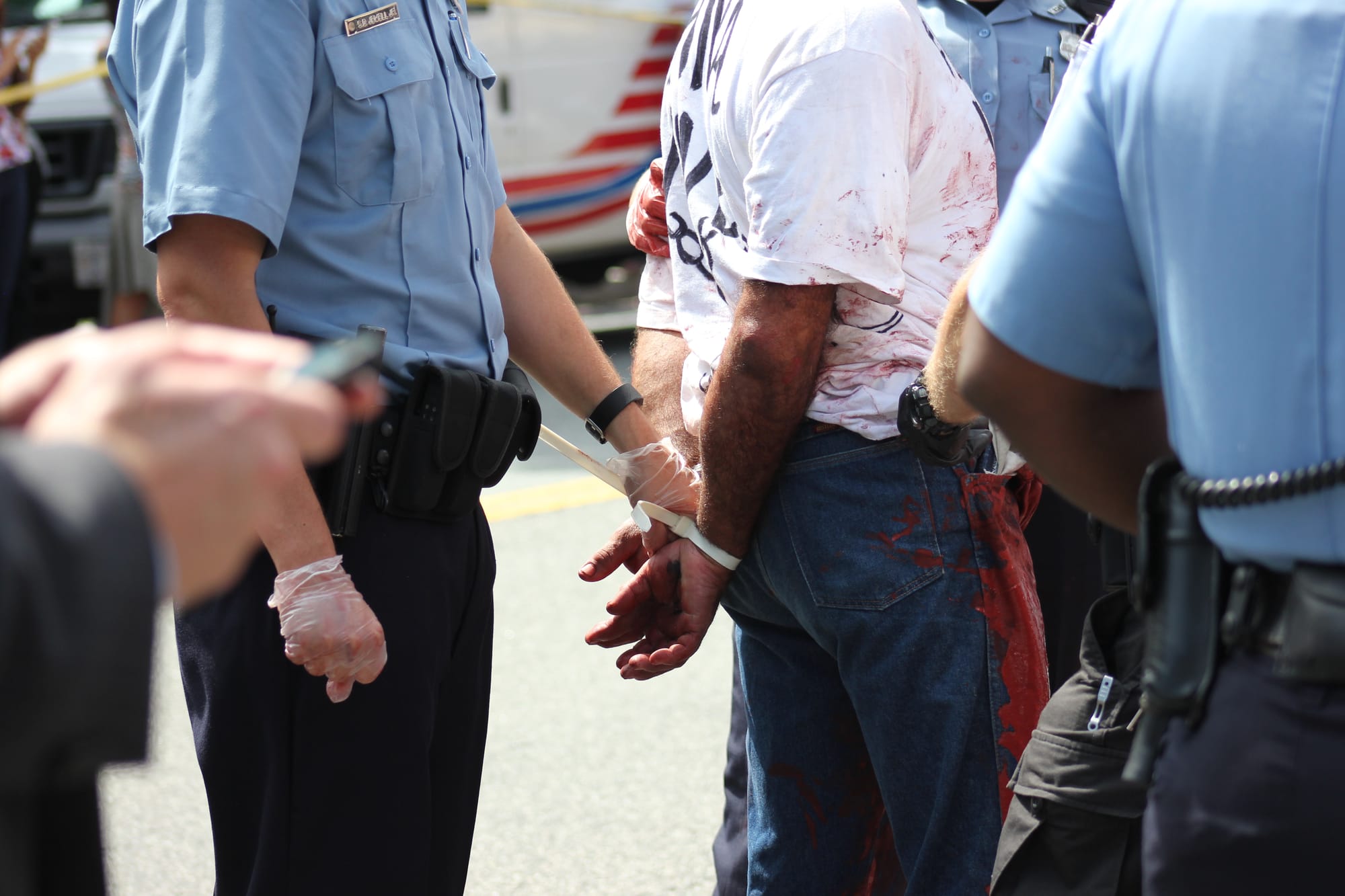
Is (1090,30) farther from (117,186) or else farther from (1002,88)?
(117,186)

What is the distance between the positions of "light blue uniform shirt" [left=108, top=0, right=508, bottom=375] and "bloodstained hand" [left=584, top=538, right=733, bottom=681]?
39 cm

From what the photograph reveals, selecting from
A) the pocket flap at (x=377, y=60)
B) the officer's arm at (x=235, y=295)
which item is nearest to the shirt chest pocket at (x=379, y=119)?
the pocket flap at (x=377, y=60)

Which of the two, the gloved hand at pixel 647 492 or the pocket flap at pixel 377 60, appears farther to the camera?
the gloved hand at pixel 647 492

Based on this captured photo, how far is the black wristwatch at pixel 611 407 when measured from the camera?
2.35 metres

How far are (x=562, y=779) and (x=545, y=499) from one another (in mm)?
2206

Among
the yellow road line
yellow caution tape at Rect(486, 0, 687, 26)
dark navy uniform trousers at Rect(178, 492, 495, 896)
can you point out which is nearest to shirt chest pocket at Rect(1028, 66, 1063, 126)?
dark navy uniform trousers at Rect(178, 492, 495, 896)

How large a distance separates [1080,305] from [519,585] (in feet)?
11.8

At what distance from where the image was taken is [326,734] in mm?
1855

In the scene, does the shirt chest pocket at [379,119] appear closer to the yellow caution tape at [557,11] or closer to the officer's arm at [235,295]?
the officer's arm at [235,295]

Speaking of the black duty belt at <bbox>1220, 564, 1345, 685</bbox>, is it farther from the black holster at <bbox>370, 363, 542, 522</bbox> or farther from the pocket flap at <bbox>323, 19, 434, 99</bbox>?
the pocket flap at <bbox>323, 19, 434, 99</bbox>

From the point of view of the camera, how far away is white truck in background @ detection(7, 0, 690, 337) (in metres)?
7.34

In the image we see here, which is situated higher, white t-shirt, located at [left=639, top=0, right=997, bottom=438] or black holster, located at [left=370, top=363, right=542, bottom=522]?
white t-shirt, located at [left=639, top=0, right=997, bottom=438]

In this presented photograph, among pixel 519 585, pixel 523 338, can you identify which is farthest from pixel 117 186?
pixel 523 338

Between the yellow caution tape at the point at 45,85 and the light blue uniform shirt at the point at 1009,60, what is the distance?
5140mm
